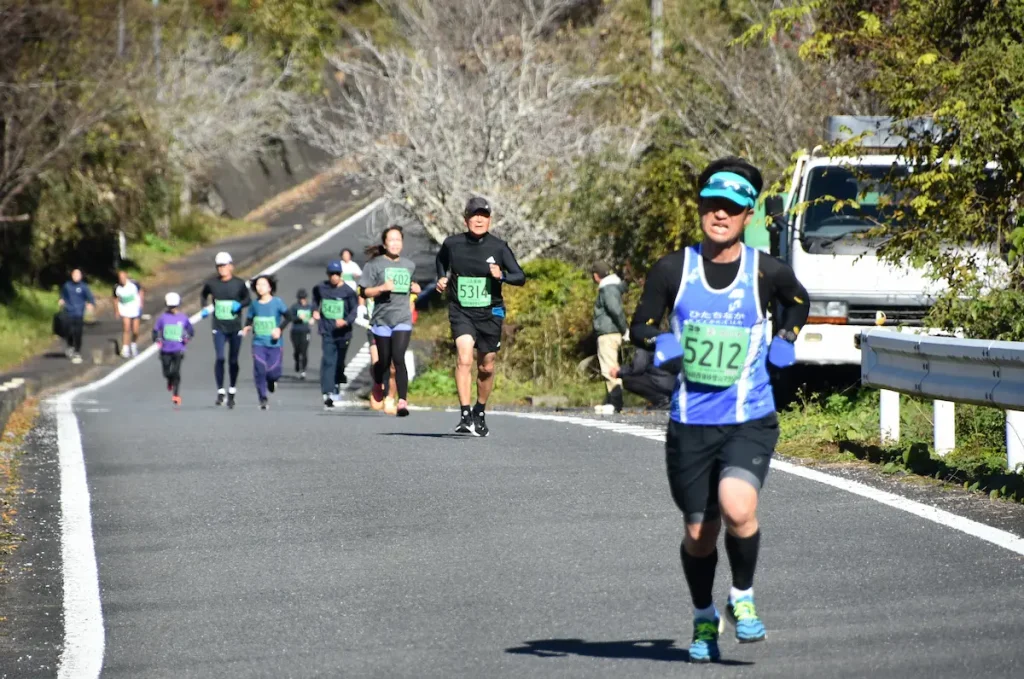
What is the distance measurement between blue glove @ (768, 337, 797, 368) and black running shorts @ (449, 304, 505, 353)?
775 centimetres

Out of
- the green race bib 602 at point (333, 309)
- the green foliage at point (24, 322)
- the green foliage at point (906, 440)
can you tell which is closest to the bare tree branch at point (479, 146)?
the green foliage at point (24, 322)

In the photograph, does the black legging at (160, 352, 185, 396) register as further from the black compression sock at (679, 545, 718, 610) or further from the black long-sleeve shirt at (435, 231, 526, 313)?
the black compression sock at (679, 545, 718, 610)

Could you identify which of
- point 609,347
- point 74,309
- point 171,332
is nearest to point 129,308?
point 74,309

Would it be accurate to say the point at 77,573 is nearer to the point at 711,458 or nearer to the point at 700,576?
the point at 700,576

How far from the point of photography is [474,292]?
45.4 ft

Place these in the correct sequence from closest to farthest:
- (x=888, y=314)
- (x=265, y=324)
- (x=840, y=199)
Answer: (x=888, y=314)
(x=840, y=199)
(x=265, y=324)

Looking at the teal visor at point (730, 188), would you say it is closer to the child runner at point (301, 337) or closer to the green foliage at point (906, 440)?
the green foliage at point (906, 440)

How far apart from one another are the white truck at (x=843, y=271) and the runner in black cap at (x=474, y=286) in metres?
3.66

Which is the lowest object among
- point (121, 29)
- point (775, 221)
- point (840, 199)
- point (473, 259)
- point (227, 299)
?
point (227, 299)

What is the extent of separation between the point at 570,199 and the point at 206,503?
72.6 ft

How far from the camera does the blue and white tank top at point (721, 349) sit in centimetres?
612

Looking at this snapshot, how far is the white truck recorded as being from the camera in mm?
16641

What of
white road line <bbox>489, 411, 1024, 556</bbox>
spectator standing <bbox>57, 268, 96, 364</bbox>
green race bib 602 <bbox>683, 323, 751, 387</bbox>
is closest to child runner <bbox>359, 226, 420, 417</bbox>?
white road line <bbox>489, 411, 1024, 556</bbox>

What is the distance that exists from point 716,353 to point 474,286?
25.5 feet
